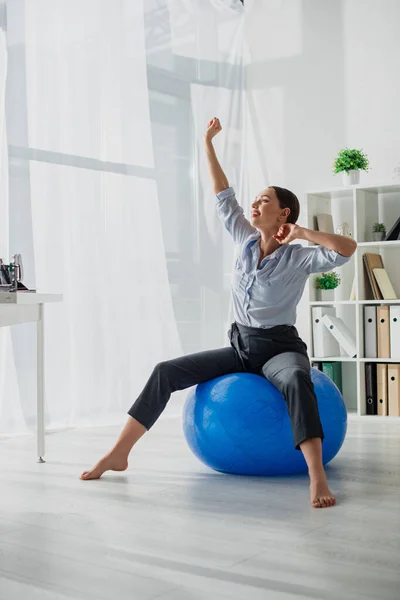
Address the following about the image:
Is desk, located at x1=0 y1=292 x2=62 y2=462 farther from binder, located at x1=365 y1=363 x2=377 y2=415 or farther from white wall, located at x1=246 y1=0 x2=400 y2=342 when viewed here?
white wall, located at x1=246 y1=0 x2=400 y2=342

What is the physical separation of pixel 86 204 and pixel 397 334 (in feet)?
6.19

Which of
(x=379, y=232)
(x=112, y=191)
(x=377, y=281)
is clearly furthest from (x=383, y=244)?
(x=112, y=191)

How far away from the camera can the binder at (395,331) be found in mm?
4609

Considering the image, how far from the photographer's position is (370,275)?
473 cm

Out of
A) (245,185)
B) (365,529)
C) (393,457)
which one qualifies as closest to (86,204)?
(245,185)

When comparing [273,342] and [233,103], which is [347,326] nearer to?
[233,103]

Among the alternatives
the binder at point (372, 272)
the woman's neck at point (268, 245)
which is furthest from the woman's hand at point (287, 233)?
the binder at point (372, 272)

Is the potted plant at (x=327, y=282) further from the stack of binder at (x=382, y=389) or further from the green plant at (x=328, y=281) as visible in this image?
the stack of binder at (x=382, y=389)

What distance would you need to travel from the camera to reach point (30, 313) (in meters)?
3.23

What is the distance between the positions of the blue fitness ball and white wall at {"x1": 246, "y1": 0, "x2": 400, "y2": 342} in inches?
92.2

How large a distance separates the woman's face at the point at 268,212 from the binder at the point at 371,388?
179cm

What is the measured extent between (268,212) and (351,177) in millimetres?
1814

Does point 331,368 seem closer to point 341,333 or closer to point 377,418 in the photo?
point 341,333

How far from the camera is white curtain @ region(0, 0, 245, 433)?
4.24 metres
